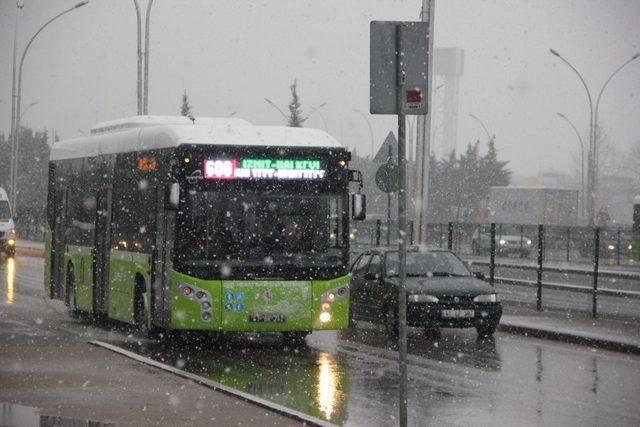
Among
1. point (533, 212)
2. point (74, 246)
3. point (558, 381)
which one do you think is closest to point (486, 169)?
point (533, 212)

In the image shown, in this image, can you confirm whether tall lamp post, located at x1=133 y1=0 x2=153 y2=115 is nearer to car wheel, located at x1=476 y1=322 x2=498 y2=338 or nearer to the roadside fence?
the roadside fence

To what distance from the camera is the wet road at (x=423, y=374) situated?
12125 millimetres

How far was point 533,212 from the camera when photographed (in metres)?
76.6

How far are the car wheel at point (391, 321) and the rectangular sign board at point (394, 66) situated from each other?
10.7 metres

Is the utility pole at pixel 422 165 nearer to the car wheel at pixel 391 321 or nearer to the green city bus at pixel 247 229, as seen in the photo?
the car wheel at pixel 391 321

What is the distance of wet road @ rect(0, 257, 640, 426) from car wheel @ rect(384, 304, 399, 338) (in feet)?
0.88

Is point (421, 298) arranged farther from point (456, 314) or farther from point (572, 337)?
point (572, 337)

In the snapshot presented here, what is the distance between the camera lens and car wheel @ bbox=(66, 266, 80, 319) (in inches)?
929

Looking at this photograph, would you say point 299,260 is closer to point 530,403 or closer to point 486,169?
point 530,403

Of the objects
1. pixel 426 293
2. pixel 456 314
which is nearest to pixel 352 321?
pixel 426 293

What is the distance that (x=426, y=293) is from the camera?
65.9ft

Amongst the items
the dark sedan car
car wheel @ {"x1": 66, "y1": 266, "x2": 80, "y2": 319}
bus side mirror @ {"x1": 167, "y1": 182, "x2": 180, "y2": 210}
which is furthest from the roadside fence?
bus side mirror @ {"x1": 167, "y1": 182, "x2": 180, "y2": 210}

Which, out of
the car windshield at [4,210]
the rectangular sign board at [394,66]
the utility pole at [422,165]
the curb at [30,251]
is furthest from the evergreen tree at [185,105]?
the rectangular sign board at [394,66]

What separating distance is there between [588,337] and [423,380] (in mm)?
5709
